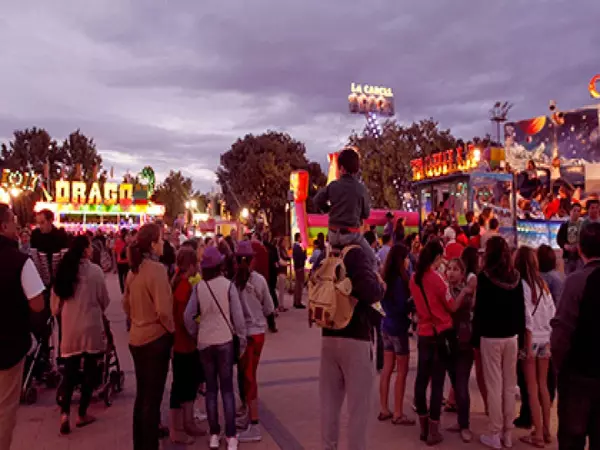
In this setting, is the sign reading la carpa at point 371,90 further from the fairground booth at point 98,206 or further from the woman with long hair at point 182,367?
the woman with long hair at point 182,367

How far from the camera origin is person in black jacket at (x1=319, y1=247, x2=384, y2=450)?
11.2ft

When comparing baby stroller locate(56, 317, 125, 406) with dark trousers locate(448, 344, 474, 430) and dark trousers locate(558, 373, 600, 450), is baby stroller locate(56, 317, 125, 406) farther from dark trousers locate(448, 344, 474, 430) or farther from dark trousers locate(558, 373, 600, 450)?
dark trousers locate(558, 373, 600, 450)

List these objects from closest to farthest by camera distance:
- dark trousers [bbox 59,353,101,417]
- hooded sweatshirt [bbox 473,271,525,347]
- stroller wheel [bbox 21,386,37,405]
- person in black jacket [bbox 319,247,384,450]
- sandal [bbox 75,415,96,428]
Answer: person in black jacket [bbox 319,247,384,450] → hooded sweatshirt [bbox 473,271,525,347] → dark trousers [bbox 59,353,101,417] → sandal [bbox 75,415,96,428] → stroller wheel [bbox 21,386,37,405]

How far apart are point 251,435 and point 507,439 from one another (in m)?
2.43

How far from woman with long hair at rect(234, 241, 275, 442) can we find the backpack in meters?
2.09

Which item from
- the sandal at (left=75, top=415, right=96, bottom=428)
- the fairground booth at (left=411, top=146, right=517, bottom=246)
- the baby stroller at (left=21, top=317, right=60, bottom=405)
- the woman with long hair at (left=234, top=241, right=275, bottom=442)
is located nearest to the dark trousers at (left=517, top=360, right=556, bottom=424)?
the woman with long hair at (left=234, top=241, right=275, bottom=442)

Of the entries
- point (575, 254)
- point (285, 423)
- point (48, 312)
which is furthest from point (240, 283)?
point (575, 254)

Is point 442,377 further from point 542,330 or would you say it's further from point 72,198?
point 72,198

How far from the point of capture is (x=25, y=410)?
6328mm

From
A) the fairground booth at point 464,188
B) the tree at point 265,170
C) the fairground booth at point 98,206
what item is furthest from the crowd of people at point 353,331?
the fairground booth at point 98,206

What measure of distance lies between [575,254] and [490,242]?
16.2ft

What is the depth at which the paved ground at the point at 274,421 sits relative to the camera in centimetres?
525

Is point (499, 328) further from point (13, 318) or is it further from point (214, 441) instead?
point (13, 318)

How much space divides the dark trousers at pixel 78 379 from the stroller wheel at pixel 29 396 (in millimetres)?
1048
